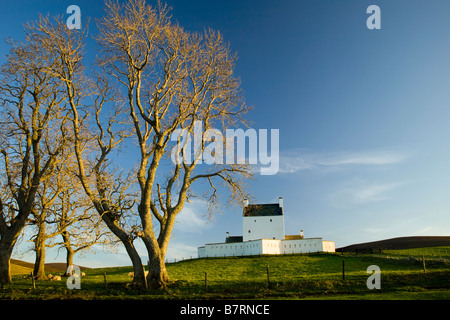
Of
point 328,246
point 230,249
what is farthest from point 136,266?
point 328,246

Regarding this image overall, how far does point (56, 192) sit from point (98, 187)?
24.7 feet

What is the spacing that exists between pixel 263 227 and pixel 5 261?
51.5 metres

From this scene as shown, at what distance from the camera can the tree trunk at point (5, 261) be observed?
23.9 m

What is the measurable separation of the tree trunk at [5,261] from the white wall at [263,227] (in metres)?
50.5

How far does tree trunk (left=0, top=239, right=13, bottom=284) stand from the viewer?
23.9 metres

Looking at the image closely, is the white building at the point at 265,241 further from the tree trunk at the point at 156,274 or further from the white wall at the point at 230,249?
the tree trunk at the point at 156,274

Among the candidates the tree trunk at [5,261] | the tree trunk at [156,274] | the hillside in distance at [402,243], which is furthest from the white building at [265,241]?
the tree trunk at [5,261]

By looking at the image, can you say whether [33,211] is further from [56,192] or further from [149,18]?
[149,18]

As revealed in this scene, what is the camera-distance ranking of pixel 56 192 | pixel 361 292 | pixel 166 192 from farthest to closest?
1. pixel 56 192
2. pixel 166 192
3. pixel 361 292

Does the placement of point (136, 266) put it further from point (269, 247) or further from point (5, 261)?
point (269, 247)

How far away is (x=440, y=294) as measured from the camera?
57.5 feet

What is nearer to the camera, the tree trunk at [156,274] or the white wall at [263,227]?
the tree trunk at [156,274]

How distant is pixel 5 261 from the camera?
2428 centimetres
